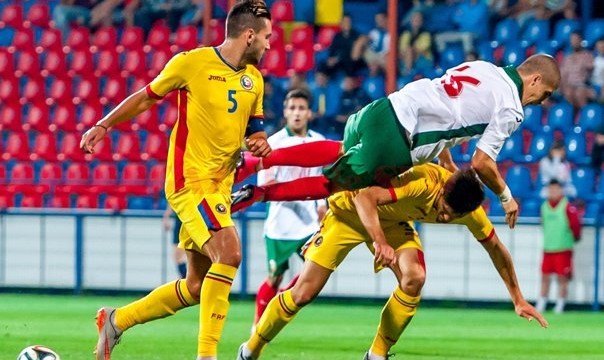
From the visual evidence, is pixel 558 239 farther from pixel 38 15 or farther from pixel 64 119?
pixel 38 15

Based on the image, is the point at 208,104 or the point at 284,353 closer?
the point at 208,104

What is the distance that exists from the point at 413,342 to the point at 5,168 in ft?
32.9

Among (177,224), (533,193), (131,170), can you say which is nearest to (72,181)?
(131,170)

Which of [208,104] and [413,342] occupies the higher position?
[208,104]

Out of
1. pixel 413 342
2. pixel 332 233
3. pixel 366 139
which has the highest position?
pixel 366 139

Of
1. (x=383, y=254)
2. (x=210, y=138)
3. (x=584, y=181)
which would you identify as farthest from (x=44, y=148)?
(x=383, y=254)

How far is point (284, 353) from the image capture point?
1072 cm

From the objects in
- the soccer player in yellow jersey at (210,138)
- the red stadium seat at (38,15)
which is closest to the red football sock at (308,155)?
the soccer player in yellow jersey at (210,138)

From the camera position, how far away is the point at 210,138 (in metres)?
8.33

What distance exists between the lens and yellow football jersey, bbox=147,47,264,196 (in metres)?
8.31

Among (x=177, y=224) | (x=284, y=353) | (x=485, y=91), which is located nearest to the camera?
(x=485, y=91)

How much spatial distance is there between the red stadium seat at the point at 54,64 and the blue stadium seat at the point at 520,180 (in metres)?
7.60

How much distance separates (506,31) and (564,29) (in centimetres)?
94

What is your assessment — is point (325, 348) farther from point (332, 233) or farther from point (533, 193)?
point (533, 193)
